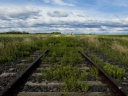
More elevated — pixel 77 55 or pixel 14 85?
pixel 77 55

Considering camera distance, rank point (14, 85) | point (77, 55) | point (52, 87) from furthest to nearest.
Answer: point (77, 55) → point (52, 87) → point (14, 85)

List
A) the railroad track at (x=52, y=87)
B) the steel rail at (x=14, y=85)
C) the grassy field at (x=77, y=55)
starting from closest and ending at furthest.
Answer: the steel rail at (x=14, y=85) → the railroad track at (x=52, y=87) → the grassy field at (x=77, y=55)

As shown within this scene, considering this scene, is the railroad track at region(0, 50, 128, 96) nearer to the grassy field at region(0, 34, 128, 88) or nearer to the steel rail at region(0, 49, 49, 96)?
the steel rail at region(0, 49, 49, 96)

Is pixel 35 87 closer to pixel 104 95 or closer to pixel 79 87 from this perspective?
pixel 79 87

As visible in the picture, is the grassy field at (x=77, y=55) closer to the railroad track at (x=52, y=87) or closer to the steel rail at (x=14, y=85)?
the railroad track at (x=52, y=87)

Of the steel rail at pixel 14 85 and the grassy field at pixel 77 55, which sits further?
the grassy field at pixel 77 55

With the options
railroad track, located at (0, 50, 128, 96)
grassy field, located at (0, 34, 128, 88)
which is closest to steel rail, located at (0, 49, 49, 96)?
railroad track, located at (0, 50, 128, 96)

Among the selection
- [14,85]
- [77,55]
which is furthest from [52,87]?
[77,55]

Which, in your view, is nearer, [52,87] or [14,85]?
[14,85]

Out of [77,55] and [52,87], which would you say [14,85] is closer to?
[52,87]

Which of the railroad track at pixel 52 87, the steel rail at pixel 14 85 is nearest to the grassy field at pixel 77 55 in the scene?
the railroad track at pixel 52 87

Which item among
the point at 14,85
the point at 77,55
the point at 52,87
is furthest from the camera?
the point at 77,55

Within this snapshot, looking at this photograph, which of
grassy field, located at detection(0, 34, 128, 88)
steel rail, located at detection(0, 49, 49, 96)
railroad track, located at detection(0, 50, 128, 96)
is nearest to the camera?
steel rail, located at detection(0, 49, 49, 96)

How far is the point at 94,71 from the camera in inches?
218
